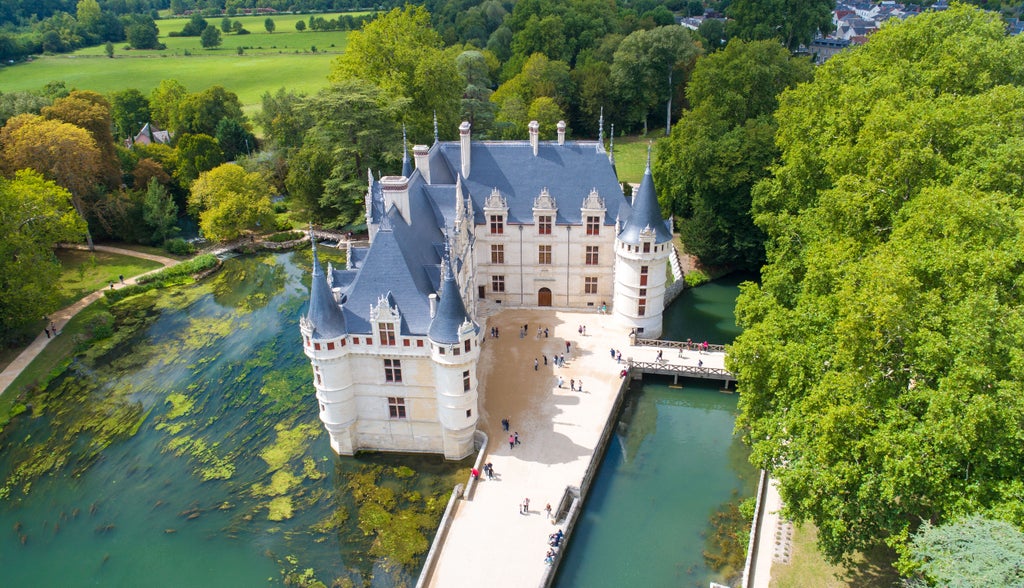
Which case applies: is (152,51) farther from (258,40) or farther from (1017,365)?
(1017,365)

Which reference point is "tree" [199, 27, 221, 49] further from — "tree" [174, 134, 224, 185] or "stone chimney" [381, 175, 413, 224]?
"stone chimney" [381, 175, 413, 224]

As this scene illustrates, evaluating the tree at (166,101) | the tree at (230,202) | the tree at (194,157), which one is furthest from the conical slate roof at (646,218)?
the tree at (166,101)

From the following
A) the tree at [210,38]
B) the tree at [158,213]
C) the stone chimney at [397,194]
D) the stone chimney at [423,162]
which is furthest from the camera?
the tree at [210,38]

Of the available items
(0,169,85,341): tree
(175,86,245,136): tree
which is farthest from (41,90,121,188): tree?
(175,86,245,136): tree

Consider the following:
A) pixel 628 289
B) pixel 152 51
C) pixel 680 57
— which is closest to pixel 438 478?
pixel 628 289

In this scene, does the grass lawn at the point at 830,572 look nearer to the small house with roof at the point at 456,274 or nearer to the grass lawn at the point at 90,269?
the small house with roof at the point at 456,274

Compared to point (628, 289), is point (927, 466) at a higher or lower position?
higher

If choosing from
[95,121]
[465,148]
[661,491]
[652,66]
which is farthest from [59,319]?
[652,66]
